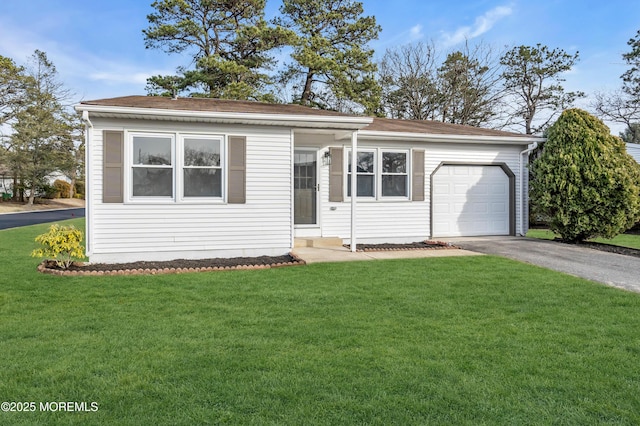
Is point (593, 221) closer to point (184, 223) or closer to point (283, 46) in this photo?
point (184, 223)

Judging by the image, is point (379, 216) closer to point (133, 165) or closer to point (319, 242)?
point (319, 242)

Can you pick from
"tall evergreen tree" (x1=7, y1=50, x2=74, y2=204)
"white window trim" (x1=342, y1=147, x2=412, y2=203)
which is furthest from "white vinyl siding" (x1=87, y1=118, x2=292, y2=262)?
"tall evergreen tree" (x1=7, y1=50, x2=74, y2=204)

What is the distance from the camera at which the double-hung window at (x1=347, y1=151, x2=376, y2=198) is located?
10.0 meters

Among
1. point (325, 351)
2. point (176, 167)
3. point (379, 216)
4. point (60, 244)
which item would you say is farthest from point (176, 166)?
point (325, 351)

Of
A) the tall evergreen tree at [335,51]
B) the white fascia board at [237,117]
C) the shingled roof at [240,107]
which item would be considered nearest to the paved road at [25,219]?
the shingled roof at [240,107]

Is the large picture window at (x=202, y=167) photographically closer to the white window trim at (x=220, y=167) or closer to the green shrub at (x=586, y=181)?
the white window trim at (x=220, y=167)

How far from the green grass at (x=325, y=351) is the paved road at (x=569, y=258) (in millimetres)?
747

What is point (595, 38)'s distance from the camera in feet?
69.3

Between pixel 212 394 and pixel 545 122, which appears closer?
pixel 212 394

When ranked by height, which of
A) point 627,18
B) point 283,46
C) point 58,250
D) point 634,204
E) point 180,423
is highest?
point 627,18

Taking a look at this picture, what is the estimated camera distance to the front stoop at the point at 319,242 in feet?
30.7

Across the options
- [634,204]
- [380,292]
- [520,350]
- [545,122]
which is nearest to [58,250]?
[380,292]

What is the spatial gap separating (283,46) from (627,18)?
61.1 ft

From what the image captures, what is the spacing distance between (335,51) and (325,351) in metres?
20.2
